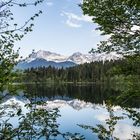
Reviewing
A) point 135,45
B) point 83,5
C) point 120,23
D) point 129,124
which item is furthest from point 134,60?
point 129,124

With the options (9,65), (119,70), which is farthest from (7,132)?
(119,70)

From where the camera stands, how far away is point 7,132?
385 inches

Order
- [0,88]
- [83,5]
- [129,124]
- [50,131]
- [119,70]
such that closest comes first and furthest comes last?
1. [0,88]
2. [50,131]
3. [119,70]
4. [83,5]
5. [129,124]

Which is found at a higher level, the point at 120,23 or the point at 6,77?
the point at 120,23

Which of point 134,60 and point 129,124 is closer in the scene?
point 134,60

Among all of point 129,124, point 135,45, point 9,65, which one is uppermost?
point 135,45

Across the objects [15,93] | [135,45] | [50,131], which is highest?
[135,45]

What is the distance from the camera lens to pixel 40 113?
11453mm

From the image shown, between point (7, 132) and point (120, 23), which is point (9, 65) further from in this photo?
point (120, 23)

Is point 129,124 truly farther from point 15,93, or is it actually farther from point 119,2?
point 15,93

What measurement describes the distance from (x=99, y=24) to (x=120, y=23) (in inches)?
40.7

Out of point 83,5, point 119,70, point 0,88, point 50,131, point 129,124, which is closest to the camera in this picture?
point 0,88

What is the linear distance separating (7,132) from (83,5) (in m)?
9.11

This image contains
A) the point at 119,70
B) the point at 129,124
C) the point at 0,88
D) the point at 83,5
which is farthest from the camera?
the point at 129,124
